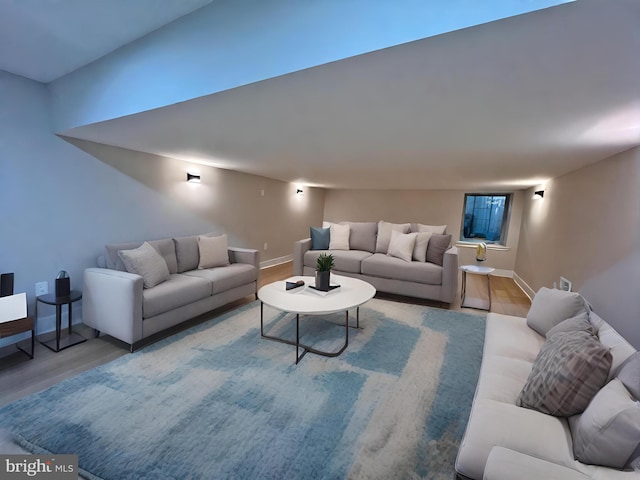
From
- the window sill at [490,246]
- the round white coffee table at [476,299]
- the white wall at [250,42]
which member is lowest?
the round white coffee table at [476,299]

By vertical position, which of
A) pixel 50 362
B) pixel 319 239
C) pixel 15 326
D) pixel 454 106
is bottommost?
pixel 50 362

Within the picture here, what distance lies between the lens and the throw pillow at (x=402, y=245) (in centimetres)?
413

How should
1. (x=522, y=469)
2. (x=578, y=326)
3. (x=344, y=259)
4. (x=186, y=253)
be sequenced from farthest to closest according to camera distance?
1. (x=344, y=259)
2. (x=186, y=253)
3. (x=578, y=326)
4. (x=522, y=469)

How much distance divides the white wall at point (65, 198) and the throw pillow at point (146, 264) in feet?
1.94

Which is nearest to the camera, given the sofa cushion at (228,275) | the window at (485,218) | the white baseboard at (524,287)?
the sofa cushion at (228,275)

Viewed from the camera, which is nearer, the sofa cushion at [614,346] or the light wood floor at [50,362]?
the sofa cushion at [614,346]

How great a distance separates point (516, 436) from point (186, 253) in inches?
135

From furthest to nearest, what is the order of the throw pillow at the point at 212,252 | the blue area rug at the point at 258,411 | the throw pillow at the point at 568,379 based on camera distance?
the throw pillow at the point at 212,252 < the blue area rug at the point at 258,411 < the throw pillow at the point at 568,379

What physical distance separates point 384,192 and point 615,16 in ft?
20.2

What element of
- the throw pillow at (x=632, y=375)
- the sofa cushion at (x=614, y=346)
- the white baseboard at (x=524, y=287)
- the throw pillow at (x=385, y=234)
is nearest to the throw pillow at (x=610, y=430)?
the throw pillow at (x=632, y=375)

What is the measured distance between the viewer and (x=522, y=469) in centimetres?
87

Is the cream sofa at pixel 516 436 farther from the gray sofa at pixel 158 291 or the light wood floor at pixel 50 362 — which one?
the light wood floor at pixel 50 362

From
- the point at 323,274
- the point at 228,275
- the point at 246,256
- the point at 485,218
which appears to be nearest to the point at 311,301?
the point at 323,274

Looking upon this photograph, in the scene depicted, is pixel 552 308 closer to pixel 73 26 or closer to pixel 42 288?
A: pixel 73 26
